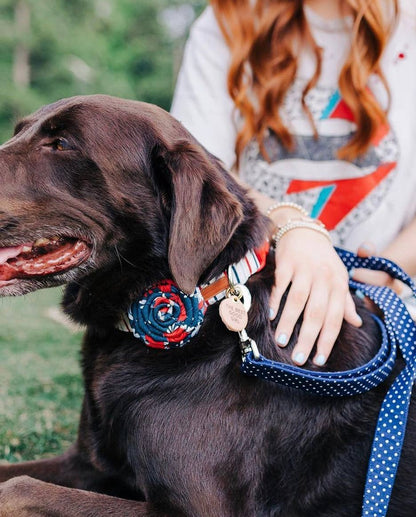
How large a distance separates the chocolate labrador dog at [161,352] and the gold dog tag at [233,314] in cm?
10

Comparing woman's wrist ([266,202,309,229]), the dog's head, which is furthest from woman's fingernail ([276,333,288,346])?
woman's wrist ([266,202,309,229])

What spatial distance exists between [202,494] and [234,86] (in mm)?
1939

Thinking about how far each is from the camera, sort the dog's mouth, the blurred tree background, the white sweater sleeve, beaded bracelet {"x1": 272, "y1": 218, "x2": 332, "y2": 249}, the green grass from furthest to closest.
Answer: the blurred tree background → the white sweater sleeve → the green grass → beaded bracelet {"x1": 272, "y1": 218, "x2": 332, "y2": 249} → the dog's mouth

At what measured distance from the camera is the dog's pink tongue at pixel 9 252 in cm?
209

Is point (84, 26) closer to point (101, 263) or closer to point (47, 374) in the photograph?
point (47, 374)

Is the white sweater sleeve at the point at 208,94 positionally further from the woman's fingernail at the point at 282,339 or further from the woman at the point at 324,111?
the woman's fingernail at the point at 282,339

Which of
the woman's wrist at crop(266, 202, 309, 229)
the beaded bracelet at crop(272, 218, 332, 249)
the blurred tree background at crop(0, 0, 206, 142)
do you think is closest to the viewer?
the beaded bracelet at crop(272, 218, 332, 249)

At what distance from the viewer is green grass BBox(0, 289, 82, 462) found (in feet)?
9.71

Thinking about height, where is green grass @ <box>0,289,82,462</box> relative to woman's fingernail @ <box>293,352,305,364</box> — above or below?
below

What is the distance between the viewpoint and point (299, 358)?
211cm

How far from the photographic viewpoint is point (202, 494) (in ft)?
6.31

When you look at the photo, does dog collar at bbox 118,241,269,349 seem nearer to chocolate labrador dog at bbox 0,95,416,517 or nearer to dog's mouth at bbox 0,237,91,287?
chocolate labrador dog at bbox 0,95,416,517

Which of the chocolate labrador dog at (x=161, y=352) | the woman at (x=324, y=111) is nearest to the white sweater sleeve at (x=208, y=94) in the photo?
the woman at (x=324, y=111)

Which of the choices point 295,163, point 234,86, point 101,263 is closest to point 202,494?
point 101,263
